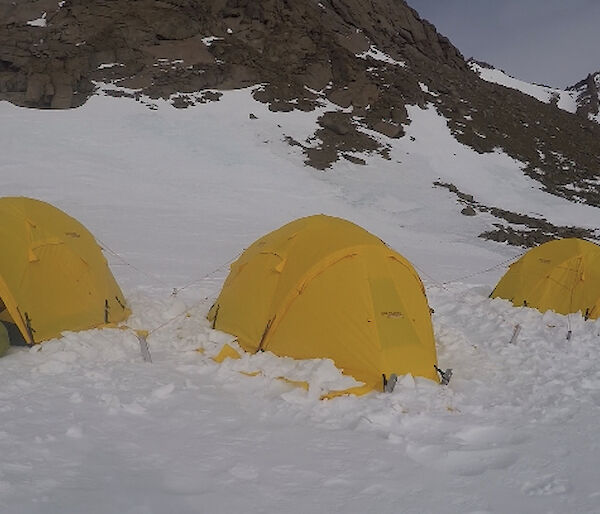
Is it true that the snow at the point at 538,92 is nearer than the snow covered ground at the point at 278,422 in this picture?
No

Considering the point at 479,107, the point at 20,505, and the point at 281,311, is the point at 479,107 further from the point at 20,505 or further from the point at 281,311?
the point at 20,505

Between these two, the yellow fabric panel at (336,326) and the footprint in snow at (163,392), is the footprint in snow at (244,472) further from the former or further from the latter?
the yellow fabric panel at (336,326)

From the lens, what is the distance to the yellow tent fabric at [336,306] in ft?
20.3

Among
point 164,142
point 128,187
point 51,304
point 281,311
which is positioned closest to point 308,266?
point 281,311

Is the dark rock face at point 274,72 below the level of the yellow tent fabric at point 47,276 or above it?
above

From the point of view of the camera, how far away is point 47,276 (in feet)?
22.7

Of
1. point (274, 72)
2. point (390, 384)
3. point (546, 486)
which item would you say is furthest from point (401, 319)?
point (274, 72)

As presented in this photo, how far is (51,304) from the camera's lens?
22.5ft

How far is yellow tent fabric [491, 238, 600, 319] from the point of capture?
10023mm

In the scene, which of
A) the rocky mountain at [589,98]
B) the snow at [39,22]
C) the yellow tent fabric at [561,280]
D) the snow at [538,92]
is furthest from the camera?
the snow at [538,92]

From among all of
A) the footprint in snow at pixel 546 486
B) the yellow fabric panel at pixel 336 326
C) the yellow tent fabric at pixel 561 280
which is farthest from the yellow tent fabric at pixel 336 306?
the yellow tent fabric at pixel 561 280

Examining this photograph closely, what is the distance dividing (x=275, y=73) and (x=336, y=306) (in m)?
43.1

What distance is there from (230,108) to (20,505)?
38695 millimetres

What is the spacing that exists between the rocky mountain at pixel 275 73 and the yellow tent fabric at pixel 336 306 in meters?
27.0
